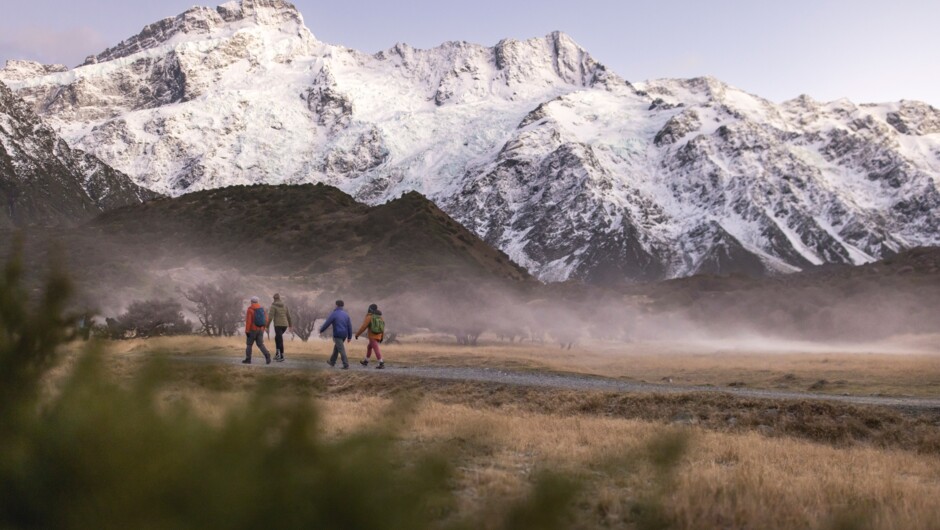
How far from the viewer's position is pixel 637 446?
9.08ft

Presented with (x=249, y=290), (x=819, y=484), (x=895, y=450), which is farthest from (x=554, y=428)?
(x=249, y=290)

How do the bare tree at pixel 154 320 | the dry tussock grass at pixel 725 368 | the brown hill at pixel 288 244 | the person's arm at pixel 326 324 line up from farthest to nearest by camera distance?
the brown hill at pixel 288 244, the bare tree at pixel 154 320, the dry tussock grass at pixel 725 368, the person's arm at pixel 326 324

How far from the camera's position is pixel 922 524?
6.87m

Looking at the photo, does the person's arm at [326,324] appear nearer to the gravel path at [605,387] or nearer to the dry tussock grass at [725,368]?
the gravel path at [605,387]

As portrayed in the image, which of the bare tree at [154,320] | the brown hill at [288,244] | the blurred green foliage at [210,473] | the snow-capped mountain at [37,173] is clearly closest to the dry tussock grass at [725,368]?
the bare tree at [154,320]

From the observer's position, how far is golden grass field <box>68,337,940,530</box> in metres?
2.91

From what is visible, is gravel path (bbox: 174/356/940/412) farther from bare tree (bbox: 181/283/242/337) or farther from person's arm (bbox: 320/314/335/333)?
bare tree (bbox: 181/283/242/337)

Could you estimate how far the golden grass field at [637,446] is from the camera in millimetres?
2906

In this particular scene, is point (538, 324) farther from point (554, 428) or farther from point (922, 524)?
point (922, 524)

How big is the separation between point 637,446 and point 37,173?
634ft

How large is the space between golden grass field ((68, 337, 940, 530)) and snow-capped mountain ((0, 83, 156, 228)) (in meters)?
149

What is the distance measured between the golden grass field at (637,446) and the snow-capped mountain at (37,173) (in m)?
149

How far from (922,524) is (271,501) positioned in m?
6.72

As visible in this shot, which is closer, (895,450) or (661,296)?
(895,450)
